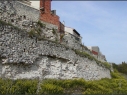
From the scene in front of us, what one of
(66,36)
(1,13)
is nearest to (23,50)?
(1,13)

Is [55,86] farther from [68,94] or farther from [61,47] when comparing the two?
[61,47]

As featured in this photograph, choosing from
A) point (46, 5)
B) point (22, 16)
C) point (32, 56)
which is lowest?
point (32, 56)

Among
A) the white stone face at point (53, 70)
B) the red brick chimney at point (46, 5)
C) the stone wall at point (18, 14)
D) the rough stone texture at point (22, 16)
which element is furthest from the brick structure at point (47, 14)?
the white stone face at point (53, 70)

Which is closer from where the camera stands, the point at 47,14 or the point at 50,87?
the point at 50,87

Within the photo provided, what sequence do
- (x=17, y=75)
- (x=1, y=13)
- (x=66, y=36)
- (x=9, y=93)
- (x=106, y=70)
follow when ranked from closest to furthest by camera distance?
(x=9, y=93), (x=17, y=75), (x=1, y=13), (x=66, y=36), (x=106, y=70)

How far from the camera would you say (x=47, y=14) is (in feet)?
62.4

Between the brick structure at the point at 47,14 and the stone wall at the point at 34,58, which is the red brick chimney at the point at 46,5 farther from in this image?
the stone wall at the point at 34,58

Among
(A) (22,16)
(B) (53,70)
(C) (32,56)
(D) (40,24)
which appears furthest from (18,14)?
(B) (53,70)

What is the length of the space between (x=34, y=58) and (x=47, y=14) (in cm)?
567

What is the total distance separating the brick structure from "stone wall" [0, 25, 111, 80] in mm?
2974

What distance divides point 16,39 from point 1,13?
6.69 feet

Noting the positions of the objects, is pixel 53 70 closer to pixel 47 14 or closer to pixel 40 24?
pixel 40 24

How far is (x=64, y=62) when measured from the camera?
17.1 metres

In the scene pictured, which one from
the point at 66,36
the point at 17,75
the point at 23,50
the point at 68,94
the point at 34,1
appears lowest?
the point at 68,94
